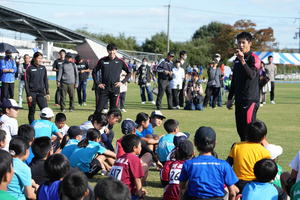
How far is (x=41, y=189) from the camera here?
4.97m

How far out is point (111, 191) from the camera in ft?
12.2

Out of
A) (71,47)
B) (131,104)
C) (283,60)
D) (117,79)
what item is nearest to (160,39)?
(71,47)

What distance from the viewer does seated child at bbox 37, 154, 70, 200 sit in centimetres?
489

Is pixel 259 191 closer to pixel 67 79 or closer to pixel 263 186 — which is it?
pixel 263 186

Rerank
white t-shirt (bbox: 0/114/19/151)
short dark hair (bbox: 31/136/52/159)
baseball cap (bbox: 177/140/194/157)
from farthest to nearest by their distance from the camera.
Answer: white t-shirt (bbox: 0/114/19/151), baseball cap (bbox: 177/140/194/157), short dark hair (bbox: 31/136/52/159)

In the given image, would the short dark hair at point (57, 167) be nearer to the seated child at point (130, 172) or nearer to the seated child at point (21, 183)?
the seated child at point (21, 183)

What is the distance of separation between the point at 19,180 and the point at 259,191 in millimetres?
2508

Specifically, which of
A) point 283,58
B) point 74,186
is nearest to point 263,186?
point 74,186

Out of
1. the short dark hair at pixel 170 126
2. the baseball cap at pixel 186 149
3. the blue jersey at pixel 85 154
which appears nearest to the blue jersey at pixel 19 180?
the baseball cap at pixel 186 149

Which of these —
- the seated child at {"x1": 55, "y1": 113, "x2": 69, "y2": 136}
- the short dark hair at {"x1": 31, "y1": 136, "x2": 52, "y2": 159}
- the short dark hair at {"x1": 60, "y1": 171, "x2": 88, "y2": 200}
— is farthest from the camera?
the seated child at {"x1": 55, "y1": 113, "x2": 69, "y2": 136}

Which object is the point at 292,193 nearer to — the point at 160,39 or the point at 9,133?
the point at 9,133

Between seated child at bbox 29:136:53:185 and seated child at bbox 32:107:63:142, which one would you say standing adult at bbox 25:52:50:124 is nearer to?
seated child at bbox 32:107:63:142

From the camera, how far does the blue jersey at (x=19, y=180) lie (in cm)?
521

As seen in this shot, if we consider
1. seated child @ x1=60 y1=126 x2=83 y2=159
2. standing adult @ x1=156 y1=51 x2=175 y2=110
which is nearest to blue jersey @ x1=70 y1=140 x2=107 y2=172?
seated child @ x1=60 y1=126 x2=83 y2=159
